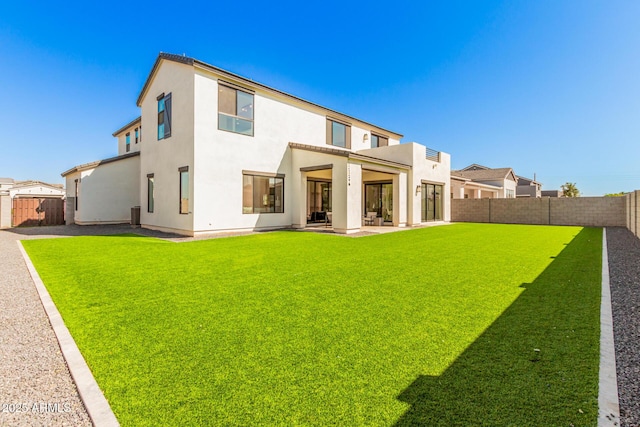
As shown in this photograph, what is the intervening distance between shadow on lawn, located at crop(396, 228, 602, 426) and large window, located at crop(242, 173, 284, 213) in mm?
12216

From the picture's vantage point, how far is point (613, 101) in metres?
16.0

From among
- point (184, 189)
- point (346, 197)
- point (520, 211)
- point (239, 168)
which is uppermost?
point (239, 168)

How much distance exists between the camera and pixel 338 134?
2041 centimetres

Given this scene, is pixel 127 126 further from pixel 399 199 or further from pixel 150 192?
pixel 399 199

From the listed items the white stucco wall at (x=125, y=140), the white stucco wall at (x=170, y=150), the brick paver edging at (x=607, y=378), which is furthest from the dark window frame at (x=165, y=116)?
the brick paver edging at (x=607, y=378)

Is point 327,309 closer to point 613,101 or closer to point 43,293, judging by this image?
point 43,293

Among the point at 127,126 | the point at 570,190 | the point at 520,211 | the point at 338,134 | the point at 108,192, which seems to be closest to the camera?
the point at 108,192

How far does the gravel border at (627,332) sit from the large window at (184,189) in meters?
13.7

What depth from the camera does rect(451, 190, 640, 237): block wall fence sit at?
1933 centimetres

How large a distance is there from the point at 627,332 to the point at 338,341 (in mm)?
3489

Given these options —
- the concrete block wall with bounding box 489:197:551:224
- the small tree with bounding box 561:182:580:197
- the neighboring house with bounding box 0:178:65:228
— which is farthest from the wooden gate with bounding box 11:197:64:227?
the small tree with bounding box 561:182:580:197

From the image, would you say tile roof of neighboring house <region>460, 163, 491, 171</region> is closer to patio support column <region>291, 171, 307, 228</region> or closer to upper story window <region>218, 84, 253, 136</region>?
patio support column <region>291, 171, 307, 228</region>

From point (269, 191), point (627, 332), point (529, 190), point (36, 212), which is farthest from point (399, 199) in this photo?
point (529, 190)

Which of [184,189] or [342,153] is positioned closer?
[184,189]
